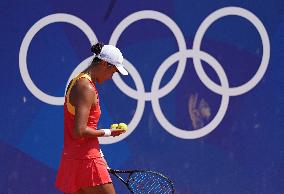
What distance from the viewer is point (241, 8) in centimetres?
772

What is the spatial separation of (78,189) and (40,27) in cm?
253

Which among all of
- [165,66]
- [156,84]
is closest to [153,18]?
[165,66]

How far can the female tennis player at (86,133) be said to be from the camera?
5500 mm

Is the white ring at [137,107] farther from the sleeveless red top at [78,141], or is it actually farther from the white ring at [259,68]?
the sleeveless red top at [78,141]

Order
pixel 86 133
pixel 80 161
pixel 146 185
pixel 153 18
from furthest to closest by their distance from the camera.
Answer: pixel 153 18
pixel 146 185
pixel 80 161
pixel 86 133

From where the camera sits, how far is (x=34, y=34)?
7.71 m

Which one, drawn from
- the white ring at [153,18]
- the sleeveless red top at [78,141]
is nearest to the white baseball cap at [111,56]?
the sleeveless red top at [78,141]

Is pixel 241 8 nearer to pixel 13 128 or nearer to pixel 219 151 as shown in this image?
pixel 219 151

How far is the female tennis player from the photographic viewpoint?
18.0 feet

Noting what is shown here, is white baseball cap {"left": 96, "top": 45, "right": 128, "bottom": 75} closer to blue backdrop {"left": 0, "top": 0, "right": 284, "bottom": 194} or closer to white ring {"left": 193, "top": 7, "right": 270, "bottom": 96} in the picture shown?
blue backdrop {"left": 0, "top": 0, "right": 284, "bottom": 194}

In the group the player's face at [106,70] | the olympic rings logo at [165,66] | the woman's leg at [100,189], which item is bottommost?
the woman's leg at [100,189]

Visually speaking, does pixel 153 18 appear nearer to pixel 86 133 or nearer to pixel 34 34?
pixel 34 34

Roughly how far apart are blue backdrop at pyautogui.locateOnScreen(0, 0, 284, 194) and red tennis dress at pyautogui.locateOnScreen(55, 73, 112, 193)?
2085 mm

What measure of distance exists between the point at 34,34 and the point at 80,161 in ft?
7.93
